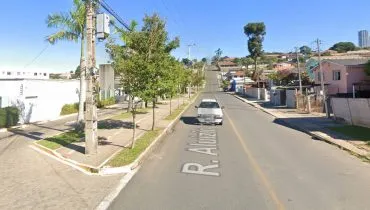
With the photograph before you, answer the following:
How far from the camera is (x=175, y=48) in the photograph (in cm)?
2447

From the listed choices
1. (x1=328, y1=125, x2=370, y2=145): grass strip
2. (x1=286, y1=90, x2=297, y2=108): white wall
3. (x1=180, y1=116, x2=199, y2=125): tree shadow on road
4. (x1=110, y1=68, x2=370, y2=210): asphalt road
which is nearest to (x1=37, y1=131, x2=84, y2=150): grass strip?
(x1=110, y1=68, x2=370, y2=210): asphalt road

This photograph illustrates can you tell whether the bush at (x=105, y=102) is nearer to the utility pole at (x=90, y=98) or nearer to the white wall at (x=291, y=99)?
the white wall at (x=291, y=99)

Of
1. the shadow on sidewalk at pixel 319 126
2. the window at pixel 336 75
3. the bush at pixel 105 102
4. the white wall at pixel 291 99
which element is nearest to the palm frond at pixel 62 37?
the shadow on sidewalk at pixel 319 126

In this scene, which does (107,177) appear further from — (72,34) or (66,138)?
(72,34)

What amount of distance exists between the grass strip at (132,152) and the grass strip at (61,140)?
2857 millimetres

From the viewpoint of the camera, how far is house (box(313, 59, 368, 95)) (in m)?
45.8

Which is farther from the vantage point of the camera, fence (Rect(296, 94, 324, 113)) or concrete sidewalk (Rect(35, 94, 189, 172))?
fence (Rect(296, 94, 324, 113))

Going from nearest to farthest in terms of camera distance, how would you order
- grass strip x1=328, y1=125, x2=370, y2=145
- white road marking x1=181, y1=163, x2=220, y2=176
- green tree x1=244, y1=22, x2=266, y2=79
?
white road marking x1=181, y1=163, x2=220, y2=176
grass strip x1=328, y1=125, x2=370, y2=145
green tree x1=244, y1=22, x2=266, y2=79

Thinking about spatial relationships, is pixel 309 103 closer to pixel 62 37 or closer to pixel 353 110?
pixel 353 110

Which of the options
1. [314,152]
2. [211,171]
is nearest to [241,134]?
[314,152]

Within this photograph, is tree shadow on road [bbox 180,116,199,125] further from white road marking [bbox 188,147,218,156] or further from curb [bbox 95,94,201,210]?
white road marking [bbox 188,147,218,156]

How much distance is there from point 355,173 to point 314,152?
4.13 m

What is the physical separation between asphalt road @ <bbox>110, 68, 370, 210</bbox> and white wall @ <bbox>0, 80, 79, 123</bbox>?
1329cm

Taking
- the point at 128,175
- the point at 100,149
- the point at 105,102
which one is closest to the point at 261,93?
the point at 105,102
